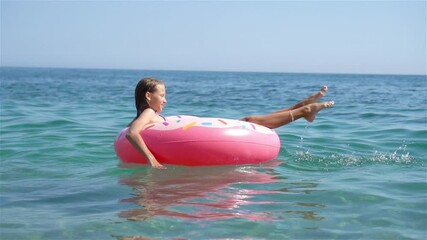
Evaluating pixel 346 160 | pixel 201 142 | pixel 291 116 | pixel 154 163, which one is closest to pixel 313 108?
pixel 291 116

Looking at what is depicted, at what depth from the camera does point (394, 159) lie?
21.5 ft

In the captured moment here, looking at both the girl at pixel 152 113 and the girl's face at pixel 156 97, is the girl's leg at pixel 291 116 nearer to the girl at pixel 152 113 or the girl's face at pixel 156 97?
the girl at pixel 152 113

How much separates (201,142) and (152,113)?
652 mm

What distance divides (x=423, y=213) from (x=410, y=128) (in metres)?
5.87

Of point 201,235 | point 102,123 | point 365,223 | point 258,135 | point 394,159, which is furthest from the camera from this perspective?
point 102,123

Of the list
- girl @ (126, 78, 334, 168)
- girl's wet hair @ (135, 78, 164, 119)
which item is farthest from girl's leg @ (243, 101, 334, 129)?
girl's wet hair @ (135, 78, 164, 119)

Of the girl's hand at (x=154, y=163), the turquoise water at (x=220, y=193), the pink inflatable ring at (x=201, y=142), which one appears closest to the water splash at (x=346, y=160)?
the turquoise water at (x=220, y=193)

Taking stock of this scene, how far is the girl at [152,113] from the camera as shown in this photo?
5480 millimetres

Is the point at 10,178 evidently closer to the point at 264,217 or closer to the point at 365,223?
the point at 264,217

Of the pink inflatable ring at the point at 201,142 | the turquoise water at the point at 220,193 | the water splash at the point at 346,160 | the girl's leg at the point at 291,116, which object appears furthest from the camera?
the water splash at the point at 346,160

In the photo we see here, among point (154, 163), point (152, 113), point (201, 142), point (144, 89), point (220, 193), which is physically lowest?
point (220, 193)

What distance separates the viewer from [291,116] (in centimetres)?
600

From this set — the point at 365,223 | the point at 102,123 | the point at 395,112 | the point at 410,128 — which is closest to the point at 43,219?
the point at 365,223

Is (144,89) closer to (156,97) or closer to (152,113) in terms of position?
(156,97)
